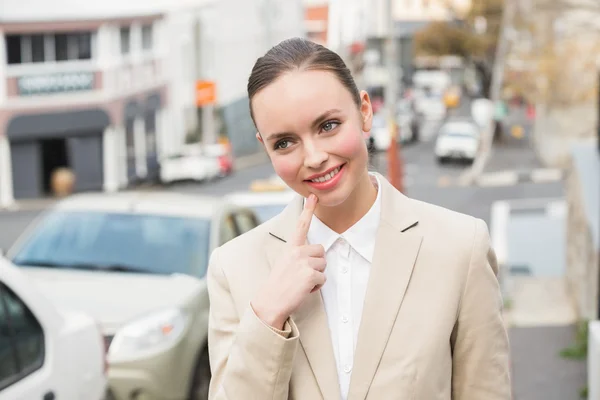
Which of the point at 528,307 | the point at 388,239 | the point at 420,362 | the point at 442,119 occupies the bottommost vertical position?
the point at 442,119

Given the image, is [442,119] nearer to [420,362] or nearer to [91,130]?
[91,130]

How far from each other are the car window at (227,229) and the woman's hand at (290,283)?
5267 millimetres

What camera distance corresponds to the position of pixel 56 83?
38.2 metres

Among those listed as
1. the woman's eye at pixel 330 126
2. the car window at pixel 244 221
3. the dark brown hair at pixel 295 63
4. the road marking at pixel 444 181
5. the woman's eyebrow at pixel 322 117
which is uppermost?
the dark brown hair at pixel 295 63

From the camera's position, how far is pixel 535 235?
2275 cm

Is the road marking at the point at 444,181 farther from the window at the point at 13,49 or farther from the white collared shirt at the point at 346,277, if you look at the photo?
the white collared shirt at the point at 346,277

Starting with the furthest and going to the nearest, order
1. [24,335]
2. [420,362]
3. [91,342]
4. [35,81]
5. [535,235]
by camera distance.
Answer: [35,81], [535,235], [91,342], [24,335], [420,362]

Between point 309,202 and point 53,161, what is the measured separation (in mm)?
38754

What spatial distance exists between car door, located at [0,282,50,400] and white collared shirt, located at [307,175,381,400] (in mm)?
1844

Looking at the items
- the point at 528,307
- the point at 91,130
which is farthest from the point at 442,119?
the point at 528,307

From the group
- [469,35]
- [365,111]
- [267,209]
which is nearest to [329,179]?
[365,111]

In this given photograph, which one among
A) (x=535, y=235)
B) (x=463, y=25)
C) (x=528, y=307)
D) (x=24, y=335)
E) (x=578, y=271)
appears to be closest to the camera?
(x=24, y=335)

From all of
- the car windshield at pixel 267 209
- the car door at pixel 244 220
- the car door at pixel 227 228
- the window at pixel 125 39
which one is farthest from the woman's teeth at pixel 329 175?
the window at pixel 125 39

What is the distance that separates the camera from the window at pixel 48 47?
122 ft
